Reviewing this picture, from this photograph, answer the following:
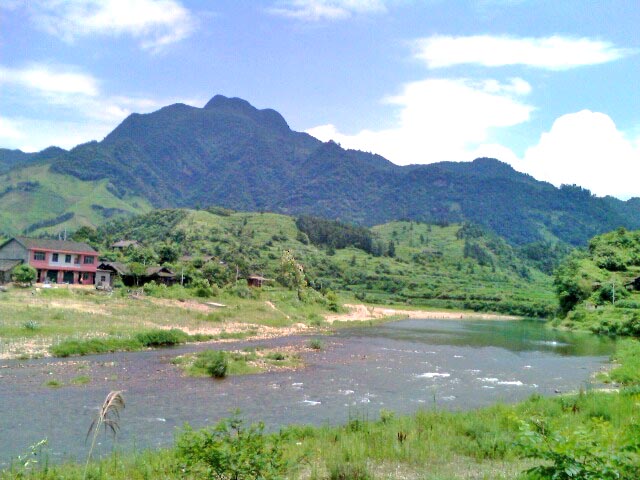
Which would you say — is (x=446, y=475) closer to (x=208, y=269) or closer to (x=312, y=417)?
(x=312, y=417)

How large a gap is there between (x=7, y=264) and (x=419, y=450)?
245ft

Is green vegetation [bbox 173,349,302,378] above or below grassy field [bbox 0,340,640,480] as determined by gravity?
below

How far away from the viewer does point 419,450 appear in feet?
51.7

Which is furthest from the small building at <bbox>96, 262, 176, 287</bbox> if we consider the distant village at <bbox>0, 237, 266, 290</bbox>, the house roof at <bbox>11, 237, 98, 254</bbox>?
the house roof at <bbox>11, 237, 98, 254</bbox>

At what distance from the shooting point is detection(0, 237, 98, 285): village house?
76.1m

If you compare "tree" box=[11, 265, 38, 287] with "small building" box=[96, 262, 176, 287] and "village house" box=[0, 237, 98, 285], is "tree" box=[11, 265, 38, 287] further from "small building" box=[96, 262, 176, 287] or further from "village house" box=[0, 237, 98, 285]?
"small building" box=[96, 262, 176, 287]

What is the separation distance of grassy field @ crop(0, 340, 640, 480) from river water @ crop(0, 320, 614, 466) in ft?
10.2

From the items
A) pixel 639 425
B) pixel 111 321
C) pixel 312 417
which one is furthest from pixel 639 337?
pixel 639 425

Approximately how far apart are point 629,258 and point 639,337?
37446mm

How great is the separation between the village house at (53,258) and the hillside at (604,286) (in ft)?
256

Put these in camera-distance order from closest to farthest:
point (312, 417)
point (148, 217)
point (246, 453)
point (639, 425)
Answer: point (639, 425) → point (246, 453) → point (312, 417) → point (148, 217)

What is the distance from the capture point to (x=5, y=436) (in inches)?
750

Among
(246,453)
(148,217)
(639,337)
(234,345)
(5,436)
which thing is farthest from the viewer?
(148,217)

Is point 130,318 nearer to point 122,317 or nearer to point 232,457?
point 122,317
